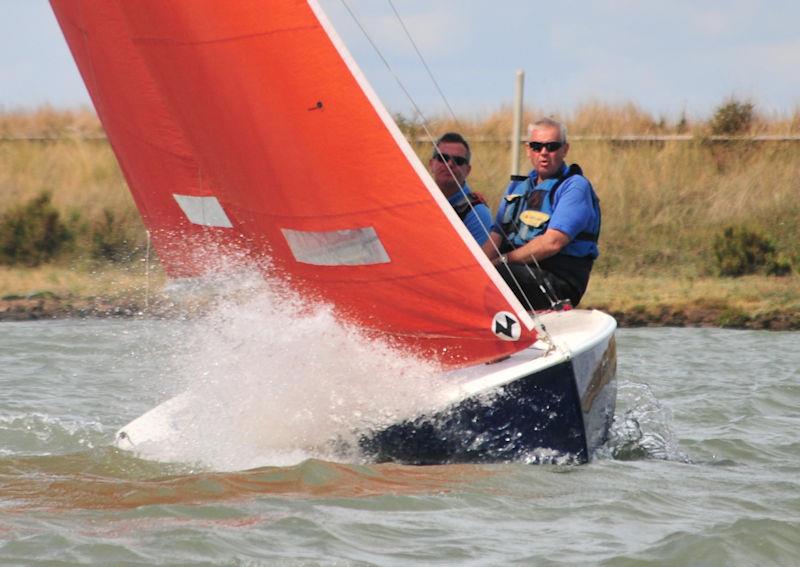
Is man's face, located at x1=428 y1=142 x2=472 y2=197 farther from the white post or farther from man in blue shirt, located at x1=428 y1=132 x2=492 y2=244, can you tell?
the white post

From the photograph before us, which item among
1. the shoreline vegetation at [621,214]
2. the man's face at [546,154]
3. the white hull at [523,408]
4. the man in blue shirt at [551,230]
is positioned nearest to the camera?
the white hull at [523,408]

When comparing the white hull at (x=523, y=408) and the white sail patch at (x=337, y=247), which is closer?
the white hull at (x=523, y=408)

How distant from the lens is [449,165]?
21.2ft

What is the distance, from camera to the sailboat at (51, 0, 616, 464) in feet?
17.9

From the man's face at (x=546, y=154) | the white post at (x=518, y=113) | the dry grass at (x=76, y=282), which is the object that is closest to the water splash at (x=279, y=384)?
the man's face at (x=546, y=154)

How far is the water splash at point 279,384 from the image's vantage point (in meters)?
5.65

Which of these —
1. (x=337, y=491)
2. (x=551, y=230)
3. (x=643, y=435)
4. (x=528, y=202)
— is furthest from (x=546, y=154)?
(x=337, y=491)

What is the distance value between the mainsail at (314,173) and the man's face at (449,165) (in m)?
0.79

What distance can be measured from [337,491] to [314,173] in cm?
127

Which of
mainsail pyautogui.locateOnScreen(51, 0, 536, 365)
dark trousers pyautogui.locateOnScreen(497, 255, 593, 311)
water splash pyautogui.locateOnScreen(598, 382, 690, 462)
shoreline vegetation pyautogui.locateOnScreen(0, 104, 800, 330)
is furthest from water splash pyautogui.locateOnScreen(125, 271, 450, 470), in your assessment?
shoreline vegetation pyautogui.locateOnScreen(0, 104, 800, 330)

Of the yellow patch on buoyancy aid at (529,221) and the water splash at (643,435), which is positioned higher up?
the yellow patch on buoyancy aid at (529,221)

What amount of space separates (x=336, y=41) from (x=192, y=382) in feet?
5.26

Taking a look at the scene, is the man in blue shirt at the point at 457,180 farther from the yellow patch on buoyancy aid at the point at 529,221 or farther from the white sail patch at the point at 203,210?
the white sail patch at the point at 203,210

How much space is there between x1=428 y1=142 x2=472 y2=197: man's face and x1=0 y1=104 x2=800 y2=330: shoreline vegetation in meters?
6.41
